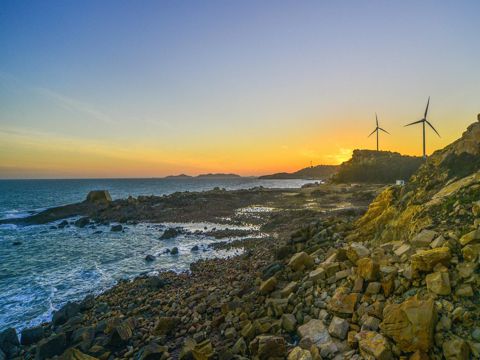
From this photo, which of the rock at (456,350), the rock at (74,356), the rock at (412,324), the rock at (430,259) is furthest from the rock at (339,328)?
the rock at (74,356)

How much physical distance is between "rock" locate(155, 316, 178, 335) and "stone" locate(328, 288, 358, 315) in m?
5.20

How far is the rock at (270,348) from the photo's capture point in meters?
6.13

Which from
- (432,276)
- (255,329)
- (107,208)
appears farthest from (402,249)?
(107,208)

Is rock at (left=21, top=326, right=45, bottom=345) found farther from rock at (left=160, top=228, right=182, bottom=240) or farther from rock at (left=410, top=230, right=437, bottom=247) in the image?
rock at (left=160, top=228, right=182, bottom=240)

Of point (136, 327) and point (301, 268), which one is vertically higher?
point (301, 268)

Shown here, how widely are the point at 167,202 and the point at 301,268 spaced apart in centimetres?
4662

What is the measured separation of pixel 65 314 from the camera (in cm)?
1141

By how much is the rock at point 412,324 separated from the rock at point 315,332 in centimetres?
141

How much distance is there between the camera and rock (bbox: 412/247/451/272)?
5.87 metres

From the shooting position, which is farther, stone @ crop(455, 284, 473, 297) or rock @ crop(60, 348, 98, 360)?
rock @ crop(60, 348, 98, 360)

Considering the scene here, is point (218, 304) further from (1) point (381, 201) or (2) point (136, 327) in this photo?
(1) point (381, 201)

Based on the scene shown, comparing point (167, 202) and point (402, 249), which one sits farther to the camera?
point (167, 202)

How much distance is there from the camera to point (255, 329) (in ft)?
23.7

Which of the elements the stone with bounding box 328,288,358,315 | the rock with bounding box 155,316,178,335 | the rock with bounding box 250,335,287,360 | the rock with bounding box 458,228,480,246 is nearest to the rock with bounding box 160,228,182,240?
the rock with bounding box 155,316,178,335
